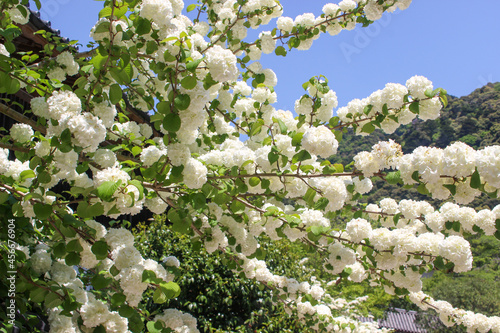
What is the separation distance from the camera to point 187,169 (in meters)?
1.86

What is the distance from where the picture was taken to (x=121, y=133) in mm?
2789

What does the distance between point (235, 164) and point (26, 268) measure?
4.80ft

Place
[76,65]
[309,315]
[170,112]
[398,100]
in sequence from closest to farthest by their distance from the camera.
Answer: [170,112] → [398,100] → [76,65] → [309,315]

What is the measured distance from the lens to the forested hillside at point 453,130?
114 feet

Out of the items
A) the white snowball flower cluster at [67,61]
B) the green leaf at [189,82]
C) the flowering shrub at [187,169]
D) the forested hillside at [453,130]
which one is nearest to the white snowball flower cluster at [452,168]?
the flowering shrub at [187,169]

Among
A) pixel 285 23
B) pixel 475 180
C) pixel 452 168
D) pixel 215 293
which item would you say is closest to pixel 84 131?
pixel 452 168

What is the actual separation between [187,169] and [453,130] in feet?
157

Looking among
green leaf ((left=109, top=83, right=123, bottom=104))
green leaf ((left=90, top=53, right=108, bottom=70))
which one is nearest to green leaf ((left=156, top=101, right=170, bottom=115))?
green leaf ((left=109, top=83, right=123, bottom=104))

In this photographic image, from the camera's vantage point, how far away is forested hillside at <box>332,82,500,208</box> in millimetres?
34625

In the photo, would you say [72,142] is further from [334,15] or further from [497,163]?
[334,15]

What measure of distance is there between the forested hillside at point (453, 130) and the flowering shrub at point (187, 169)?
3196cm

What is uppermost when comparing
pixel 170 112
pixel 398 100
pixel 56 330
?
pixel 398 100

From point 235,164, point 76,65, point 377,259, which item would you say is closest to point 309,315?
point 377,259

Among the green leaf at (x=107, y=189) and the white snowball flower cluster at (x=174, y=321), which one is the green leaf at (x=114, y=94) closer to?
the green leaf at (x=107, y=189)
